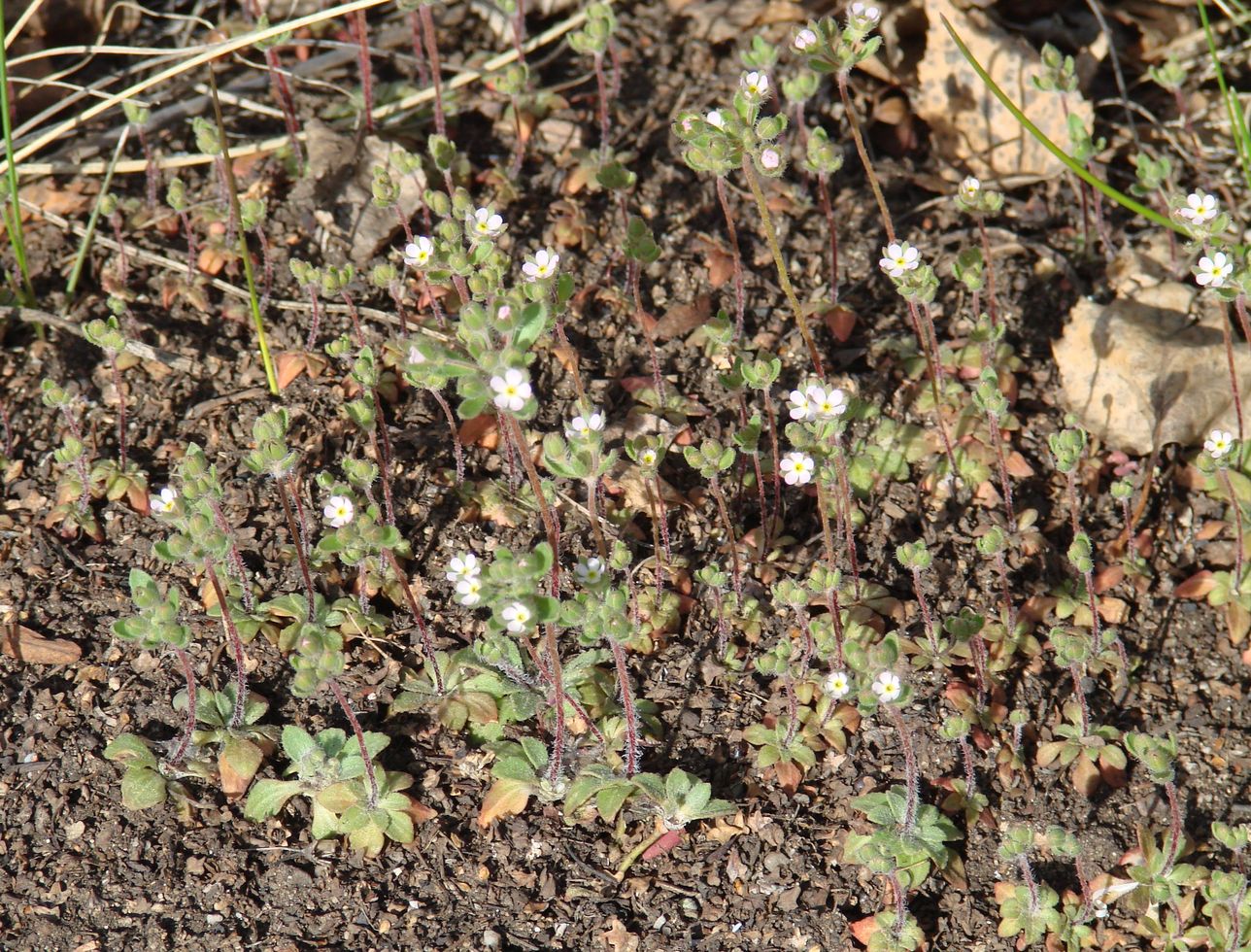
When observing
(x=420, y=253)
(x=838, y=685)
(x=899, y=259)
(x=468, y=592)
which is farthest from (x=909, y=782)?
(x=420, y=253)

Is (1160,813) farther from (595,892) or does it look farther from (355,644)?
(355,644)

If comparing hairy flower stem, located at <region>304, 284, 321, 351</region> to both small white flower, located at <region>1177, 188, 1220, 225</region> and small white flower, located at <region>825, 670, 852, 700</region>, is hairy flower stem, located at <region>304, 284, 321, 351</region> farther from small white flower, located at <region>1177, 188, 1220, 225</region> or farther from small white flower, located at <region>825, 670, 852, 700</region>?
small white flower, located at <region>1177, 188, 1220, 225</region>

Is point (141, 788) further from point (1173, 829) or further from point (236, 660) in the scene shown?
point (1173, 829)

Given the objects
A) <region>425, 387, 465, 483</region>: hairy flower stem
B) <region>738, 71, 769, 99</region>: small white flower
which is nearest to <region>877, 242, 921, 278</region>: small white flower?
<region>738, 71, 769, 99</region>: small white flower

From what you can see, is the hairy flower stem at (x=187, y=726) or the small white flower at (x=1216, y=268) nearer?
the hairy flower stem at (x=187, y=726)

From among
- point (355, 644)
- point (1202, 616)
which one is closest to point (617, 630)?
point (355, 644)

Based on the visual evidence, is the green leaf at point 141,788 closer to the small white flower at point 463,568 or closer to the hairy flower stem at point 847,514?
the small white flower at point 463,568

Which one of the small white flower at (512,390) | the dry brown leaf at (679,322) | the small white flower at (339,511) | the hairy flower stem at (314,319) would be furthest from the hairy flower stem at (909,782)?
the hairy flower stem at (314,319)
